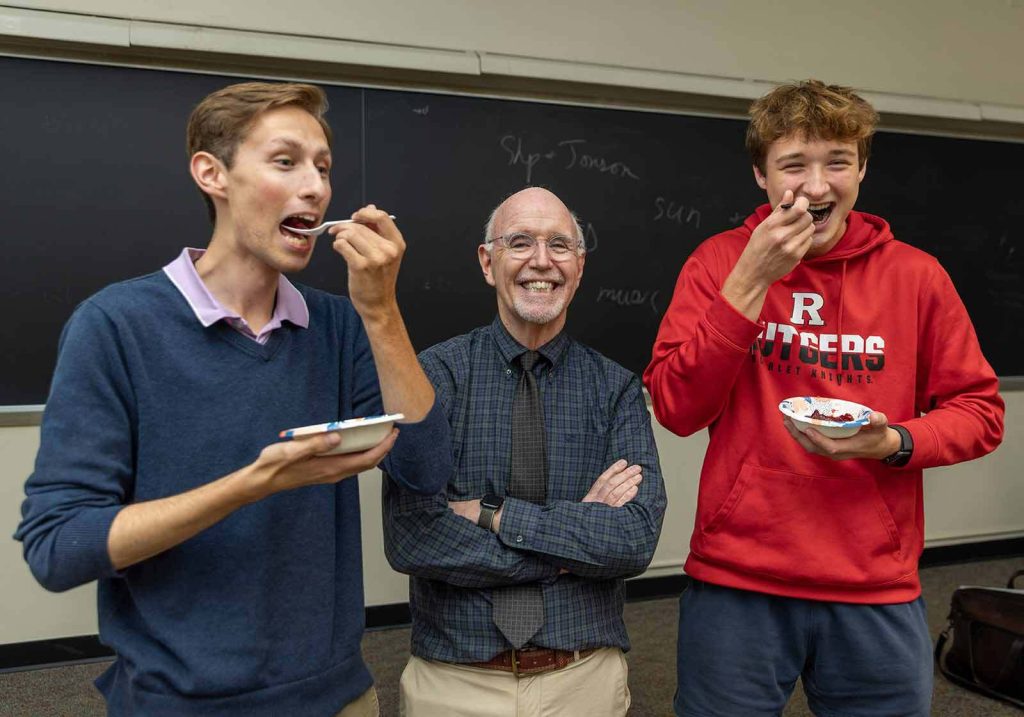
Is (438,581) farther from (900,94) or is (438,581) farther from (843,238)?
(900,94)

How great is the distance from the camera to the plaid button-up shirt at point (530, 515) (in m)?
1.51

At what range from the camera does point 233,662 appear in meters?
1.12

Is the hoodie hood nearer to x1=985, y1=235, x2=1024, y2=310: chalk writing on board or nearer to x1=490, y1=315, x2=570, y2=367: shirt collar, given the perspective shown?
x1=490, y1=315, x2=570, y2=367: shirt collar

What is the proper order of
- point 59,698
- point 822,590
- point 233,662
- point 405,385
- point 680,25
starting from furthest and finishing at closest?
point 680,25 < point 59,698 < point 822,590 < point 405,385 < point 233,662

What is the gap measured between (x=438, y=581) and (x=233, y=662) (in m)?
0.52

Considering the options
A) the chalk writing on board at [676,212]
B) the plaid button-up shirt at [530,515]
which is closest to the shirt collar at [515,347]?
the plaid button-up shirt at [530,515]

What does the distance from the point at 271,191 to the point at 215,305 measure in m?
0.18

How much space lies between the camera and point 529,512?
154cm

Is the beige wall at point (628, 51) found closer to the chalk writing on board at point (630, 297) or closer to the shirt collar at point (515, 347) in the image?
the chalk writing on board at point (630, 297)

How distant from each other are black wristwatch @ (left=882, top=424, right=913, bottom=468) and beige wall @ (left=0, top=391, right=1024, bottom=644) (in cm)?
201

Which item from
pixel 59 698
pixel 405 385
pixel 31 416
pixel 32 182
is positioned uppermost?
pixel 32 182

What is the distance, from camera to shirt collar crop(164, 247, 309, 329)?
1.17 metres

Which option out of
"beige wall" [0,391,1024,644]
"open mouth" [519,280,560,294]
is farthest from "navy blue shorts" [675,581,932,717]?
"beige wall" [0,391,1024,644]

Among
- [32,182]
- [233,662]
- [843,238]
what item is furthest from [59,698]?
[843,238]
